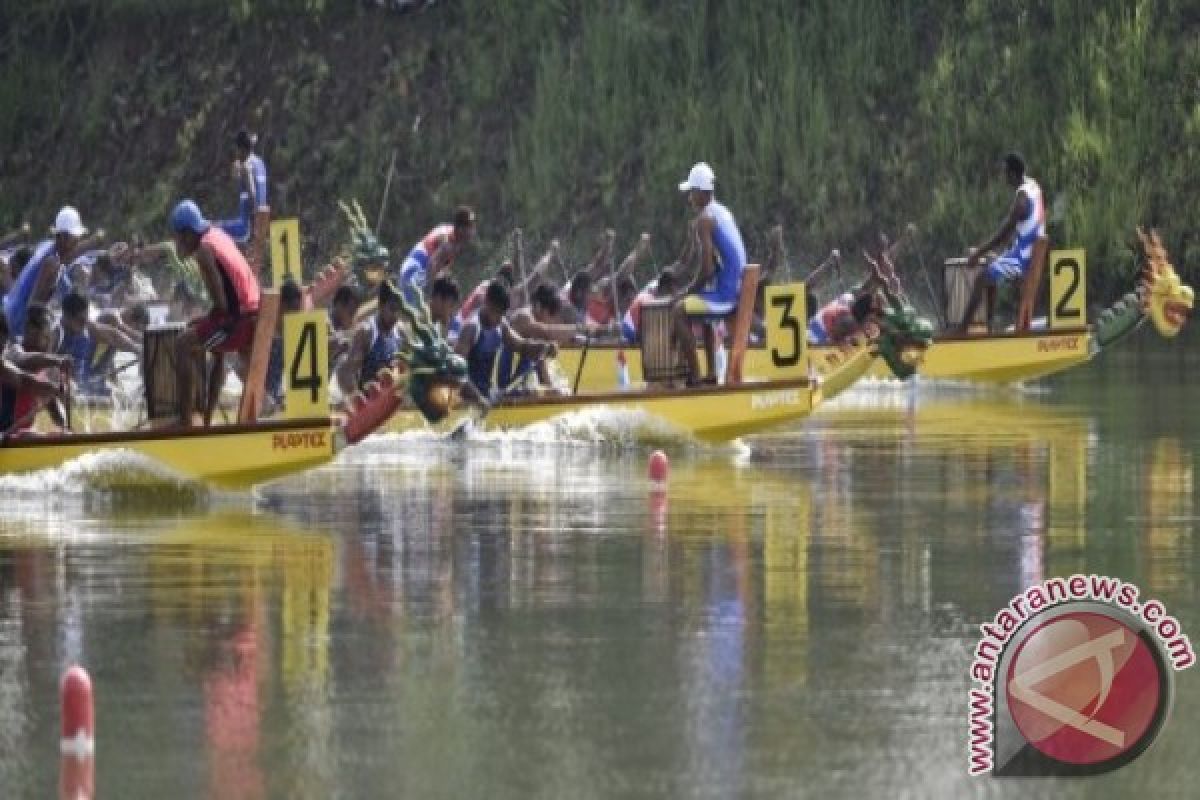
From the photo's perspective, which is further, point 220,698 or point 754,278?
point 754,278

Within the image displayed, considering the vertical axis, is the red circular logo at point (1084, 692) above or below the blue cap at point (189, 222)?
below

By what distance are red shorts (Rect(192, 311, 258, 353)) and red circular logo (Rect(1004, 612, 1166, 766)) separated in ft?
36.8

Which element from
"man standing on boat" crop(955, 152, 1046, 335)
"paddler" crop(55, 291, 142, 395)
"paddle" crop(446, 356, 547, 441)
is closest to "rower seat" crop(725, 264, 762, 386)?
"paddle" crop(446, 356, 547, 441)

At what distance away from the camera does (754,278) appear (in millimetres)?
35094

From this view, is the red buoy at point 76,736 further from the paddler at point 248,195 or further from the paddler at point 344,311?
the paddler at point 248,195

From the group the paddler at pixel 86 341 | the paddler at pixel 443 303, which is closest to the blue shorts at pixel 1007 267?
the paddler at pixel 443 303

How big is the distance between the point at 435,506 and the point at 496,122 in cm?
3734

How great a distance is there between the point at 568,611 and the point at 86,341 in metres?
15.9

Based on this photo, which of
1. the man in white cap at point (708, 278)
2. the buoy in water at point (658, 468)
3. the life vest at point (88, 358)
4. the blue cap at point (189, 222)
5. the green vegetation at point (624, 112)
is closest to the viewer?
the blue cap at point (189, 222)

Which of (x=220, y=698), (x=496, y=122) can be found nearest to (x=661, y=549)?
(x=220, y=698)

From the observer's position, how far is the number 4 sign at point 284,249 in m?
47.6

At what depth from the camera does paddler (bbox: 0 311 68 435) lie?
30.0 meters

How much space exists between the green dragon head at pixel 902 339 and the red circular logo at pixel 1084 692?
16564 mm

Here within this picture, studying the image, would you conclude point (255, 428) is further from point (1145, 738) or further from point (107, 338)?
point (1145, 738)
